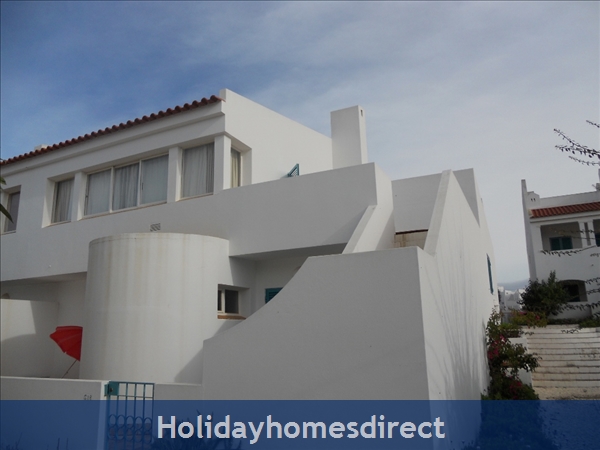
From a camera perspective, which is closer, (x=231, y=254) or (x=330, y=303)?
(x=330, y=303)

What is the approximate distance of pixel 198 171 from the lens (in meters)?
12.7

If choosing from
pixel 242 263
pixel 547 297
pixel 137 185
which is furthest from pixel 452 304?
pixel 547 297

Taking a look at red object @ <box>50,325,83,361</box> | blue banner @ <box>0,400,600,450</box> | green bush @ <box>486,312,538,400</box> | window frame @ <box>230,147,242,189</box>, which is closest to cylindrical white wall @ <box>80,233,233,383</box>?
blue banner @ <box>0,400,600,450</box>

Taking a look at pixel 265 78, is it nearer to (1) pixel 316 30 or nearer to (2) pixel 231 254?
(1) pixel 316 30

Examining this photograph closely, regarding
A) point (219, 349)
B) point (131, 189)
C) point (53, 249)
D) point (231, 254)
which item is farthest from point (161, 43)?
point (219, 349)

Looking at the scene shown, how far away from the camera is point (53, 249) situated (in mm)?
14508

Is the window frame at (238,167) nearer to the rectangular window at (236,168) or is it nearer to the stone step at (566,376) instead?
the rectangular window at (236,168)

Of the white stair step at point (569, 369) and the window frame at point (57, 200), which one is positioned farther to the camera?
the window frame at point (57, 200)

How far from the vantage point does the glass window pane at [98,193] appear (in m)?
14.3

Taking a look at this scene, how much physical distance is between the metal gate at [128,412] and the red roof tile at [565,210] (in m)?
24.4

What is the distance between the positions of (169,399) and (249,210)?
467cm

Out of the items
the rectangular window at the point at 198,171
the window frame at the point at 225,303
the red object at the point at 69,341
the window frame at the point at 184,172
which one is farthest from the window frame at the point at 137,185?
the red object at the point at 69,341

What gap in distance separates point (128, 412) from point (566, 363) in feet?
41.5

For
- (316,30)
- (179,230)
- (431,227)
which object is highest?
(316,30)
